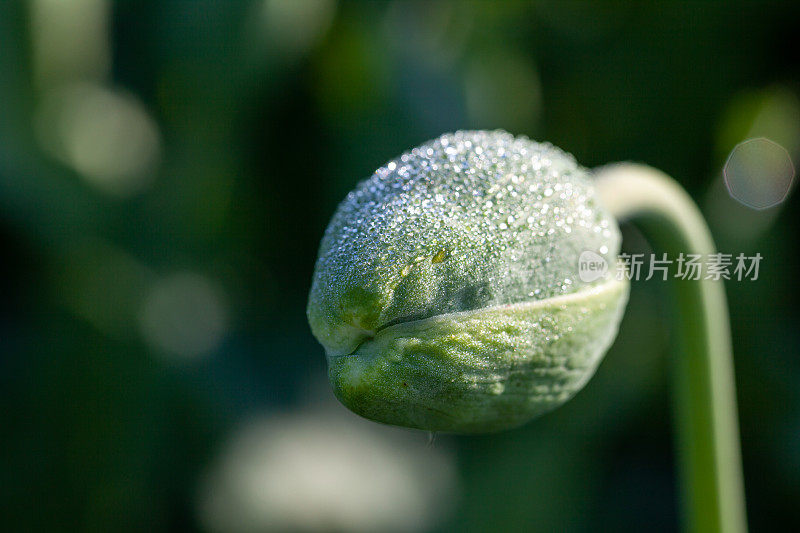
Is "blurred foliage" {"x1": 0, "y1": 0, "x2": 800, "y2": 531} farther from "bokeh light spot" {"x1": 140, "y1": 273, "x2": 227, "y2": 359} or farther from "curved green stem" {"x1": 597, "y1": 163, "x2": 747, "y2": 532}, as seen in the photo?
"curved green stem" {"x1": 597, "y1": 163, "x2": 747, "y2": 532}

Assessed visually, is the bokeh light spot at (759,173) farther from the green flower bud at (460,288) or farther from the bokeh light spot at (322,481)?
the green flower bud at (460,288)

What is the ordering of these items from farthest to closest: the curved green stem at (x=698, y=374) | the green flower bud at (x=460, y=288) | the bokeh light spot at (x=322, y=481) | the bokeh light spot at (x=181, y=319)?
1. the bokeh light spot at (x=181, y=319)
2. the bokeh light spot at (x=322, y=481)
3. the curved green stem at (x=698, y=374)
4. the green flower bud at (x=460, y=288)

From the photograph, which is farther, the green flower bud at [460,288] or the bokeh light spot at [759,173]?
the bokeh light spot at [759,173]

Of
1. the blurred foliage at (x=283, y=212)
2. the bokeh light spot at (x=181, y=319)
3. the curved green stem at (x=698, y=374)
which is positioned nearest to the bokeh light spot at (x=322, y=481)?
the blurred foliage at (x=283, y=212)

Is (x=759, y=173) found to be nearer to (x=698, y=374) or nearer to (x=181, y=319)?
(x=698, y=374)

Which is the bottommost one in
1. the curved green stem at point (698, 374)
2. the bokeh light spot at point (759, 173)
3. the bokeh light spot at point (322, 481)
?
the bokeh light spot at point (322, 481)

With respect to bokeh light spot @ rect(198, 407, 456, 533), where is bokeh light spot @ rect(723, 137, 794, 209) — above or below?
above

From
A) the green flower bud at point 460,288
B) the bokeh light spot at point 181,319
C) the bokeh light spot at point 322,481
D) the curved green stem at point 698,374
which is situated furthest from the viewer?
the bokeh light spot at point 181,319

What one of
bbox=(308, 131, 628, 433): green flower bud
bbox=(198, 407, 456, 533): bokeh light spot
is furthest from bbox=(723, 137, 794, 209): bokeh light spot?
bbox=(308, 131, 628, 433): green flower bud
